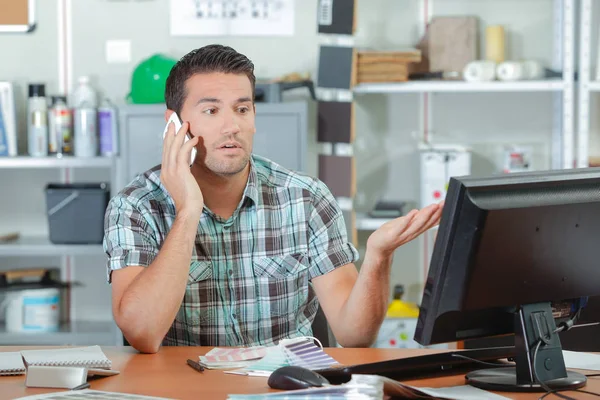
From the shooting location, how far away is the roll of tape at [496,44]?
12.2ft

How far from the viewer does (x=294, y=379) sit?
1.47 m

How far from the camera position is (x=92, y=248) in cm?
366

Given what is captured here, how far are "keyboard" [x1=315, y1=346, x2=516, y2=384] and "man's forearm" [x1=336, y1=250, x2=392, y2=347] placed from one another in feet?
0.92

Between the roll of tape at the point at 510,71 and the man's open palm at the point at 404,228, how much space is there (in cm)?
197

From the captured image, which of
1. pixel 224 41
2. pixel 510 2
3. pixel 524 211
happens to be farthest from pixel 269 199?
pixel 510 2

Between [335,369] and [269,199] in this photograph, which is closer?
[335,369]

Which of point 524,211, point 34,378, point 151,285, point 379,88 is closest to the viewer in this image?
point 524,211

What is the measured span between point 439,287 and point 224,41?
265 cm

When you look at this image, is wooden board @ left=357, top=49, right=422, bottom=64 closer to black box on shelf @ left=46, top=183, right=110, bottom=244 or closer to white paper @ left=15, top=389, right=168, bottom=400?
black box on shelf @ left=46, top=183, right=110, bottom=244

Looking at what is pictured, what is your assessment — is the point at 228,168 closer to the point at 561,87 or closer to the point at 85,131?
the point at 85,131

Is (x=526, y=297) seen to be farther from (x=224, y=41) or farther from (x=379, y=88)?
(x=224, y=41)

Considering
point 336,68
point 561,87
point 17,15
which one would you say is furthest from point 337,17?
point 17,15

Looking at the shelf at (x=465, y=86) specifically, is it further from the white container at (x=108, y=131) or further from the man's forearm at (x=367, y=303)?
the man's forearm at (x=367, y=303)

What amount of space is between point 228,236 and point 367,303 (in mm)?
403
